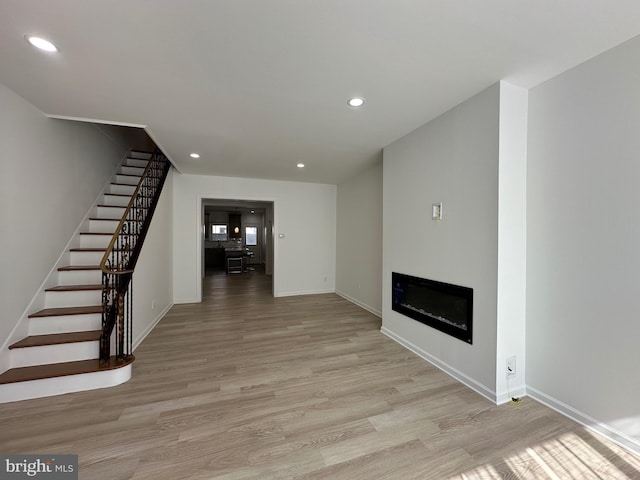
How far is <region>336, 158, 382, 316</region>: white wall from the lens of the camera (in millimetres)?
4441

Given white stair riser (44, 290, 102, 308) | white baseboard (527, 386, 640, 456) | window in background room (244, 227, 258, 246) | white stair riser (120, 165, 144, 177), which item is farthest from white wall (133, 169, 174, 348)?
window in background room (244, 227, 258, 246)

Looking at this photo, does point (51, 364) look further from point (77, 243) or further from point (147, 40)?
point (147, 40)

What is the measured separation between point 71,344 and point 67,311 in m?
0.44

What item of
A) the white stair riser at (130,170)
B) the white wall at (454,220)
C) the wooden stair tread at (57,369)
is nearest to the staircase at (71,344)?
the wooden stair tread at (57,369)

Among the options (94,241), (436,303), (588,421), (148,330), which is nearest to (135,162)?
(94,241)

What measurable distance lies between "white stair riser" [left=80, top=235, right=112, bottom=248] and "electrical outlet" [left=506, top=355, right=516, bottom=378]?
4815 mm

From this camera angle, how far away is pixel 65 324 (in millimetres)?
2545

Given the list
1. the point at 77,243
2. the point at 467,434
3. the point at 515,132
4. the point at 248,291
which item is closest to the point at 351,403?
the point at 467,434

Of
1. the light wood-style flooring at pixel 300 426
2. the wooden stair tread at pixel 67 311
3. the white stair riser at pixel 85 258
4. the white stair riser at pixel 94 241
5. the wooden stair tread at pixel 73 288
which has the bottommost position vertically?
the light wood-style flooring at pixel 300 426

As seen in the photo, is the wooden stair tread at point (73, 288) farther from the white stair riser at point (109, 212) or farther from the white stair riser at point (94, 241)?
the white stair riser at point (109, 212)

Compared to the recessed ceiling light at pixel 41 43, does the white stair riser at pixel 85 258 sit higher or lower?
lower

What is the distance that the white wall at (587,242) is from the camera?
160cm

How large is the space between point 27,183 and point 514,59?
14.2ft

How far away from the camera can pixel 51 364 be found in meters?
2.29
